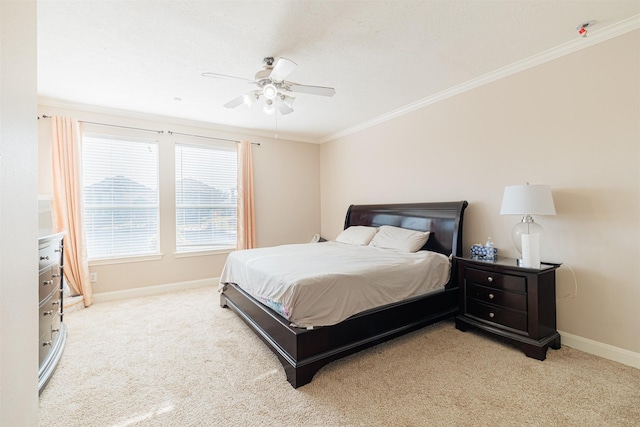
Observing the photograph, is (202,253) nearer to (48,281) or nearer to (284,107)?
(48,281)

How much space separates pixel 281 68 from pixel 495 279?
2578mm

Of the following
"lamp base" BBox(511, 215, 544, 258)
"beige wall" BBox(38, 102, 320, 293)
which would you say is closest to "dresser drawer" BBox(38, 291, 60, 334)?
"beige wall" BBox(38, 102, 320, 293)

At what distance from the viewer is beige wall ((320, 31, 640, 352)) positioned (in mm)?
2211

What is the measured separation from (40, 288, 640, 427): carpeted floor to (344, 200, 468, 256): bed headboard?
0.99 meters

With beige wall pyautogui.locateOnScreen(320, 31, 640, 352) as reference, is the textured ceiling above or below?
above

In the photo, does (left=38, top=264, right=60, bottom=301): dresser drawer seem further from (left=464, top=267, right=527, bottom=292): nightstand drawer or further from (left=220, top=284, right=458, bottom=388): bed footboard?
(left=464, top=267, right=527, bottom=292): nightstand drawer

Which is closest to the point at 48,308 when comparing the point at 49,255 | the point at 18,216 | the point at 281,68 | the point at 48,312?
the point at 48,312

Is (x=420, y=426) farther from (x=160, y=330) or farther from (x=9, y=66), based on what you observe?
(x=160, y=330)

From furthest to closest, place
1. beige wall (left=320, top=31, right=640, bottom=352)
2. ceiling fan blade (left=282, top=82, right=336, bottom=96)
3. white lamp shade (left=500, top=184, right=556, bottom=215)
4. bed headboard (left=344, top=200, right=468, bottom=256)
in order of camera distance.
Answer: bed headboard (left=344, top=200, right=468, bottom=256) < ceiling fan blade (left=282, top=82, right=336, bottom=96) < white lamp shade (left=500, top=184, right=556, bottom=215) < beige wall (left=320, top=31, right=640, bottom=352)

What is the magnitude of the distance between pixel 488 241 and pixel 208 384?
9.28 ft

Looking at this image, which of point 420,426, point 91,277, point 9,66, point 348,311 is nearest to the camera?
point 9,66

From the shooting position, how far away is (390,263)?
106 inches

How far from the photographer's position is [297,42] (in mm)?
2361

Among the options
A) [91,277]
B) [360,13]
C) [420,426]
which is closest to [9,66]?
[360,13]
